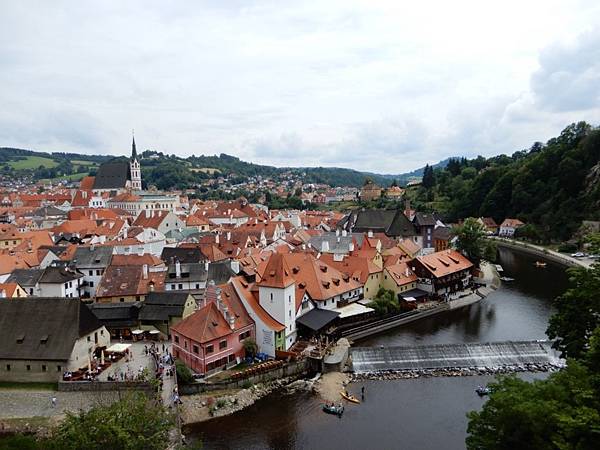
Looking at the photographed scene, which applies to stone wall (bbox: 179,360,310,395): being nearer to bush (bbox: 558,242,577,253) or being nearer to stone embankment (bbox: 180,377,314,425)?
stone embankment (bbox: 180,377,314,425)

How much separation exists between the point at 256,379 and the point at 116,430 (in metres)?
14.8

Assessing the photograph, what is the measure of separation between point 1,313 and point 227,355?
1541 centimetres

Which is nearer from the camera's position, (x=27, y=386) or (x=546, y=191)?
(x=27, y=386)

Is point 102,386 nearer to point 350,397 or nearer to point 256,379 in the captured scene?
point 256,379

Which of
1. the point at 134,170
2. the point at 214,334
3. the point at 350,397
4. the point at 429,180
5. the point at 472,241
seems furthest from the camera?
the point at 429,180

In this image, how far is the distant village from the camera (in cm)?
3247

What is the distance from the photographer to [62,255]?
187ft

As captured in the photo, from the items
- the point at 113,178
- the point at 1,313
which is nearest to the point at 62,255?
the point at 1,313


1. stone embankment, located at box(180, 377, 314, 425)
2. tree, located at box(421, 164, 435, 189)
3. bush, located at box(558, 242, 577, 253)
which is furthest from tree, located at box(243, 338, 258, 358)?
tree, located at box(421, 164, 435, 189)

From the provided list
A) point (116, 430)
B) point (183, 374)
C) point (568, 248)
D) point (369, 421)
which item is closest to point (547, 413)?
point (369, 421)

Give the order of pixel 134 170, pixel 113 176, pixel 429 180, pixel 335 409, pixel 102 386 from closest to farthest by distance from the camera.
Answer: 1. pixel 102 386
2. pixel 335 409
3. pixel 113 176
4. pixel 134 170
5. pixel 429 180

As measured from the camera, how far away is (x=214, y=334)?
33031 millimetres

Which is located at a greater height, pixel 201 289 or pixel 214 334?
pixel 201 289

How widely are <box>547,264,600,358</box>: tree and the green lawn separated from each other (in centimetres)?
2941
